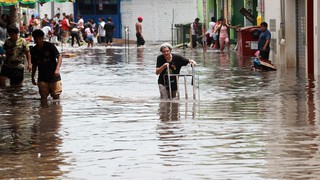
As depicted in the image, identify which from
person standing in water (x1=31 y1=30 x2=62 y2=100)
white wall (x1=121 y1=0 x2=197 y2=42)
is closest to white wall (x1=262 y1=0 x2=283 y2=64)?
person standing in water (x1=31 y1=30 x2=62 y2=100)

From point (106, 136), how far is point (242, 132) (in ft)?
6.30

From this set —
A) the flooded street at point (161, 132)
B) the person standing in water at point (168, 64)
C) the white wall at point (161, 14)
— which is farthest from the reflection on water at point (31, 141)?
the white wall at point (161, 14)

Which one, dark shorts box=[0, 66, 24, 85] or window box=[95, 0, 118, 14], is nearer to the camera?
dark shorts box=[0, 66, 24, 85]

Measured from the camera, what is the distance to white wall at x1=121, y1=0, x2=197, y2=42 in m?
69.4

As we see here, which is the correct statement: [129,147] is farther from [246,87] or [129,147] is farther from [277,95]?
[246,87]

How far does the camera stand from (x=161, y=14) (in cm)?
7000

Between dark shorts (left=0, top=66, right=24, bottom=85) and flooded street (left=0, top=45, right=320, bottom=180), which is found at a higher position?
dark shorts (left=0, top=66, right=24, bottom=85)

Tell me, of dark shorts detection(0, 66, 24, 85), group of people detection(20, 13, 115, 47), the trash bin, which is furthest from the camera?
group of people detection(20, 13, 115, 47)

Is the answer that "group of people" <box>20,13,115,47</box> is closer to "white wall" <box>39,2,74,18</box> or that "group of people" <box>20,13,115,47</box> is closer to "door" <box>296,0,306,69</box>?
"white wall" <box>39,2,74,18</box>

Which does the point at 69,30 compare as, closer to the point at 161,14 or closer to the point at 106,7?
the point at 161,14

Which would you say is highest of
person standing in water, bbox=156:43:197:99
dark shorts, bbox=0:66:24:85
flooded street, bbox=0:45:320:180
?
person standing in water, bbox=156:43:197:99

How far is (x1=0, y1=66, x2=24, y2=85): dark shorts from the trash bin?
53.3 ft

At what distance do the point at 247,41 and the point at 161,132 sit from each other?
2699cm

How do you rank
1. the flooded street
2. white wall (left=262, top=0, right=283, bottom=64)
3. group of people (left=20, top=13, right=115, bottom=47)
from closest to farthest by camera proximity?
the flooded street
white wall (left=262, top=0, right=283, bottom=64)
group of people (left=20, top=13, right=115, bottom=47)
